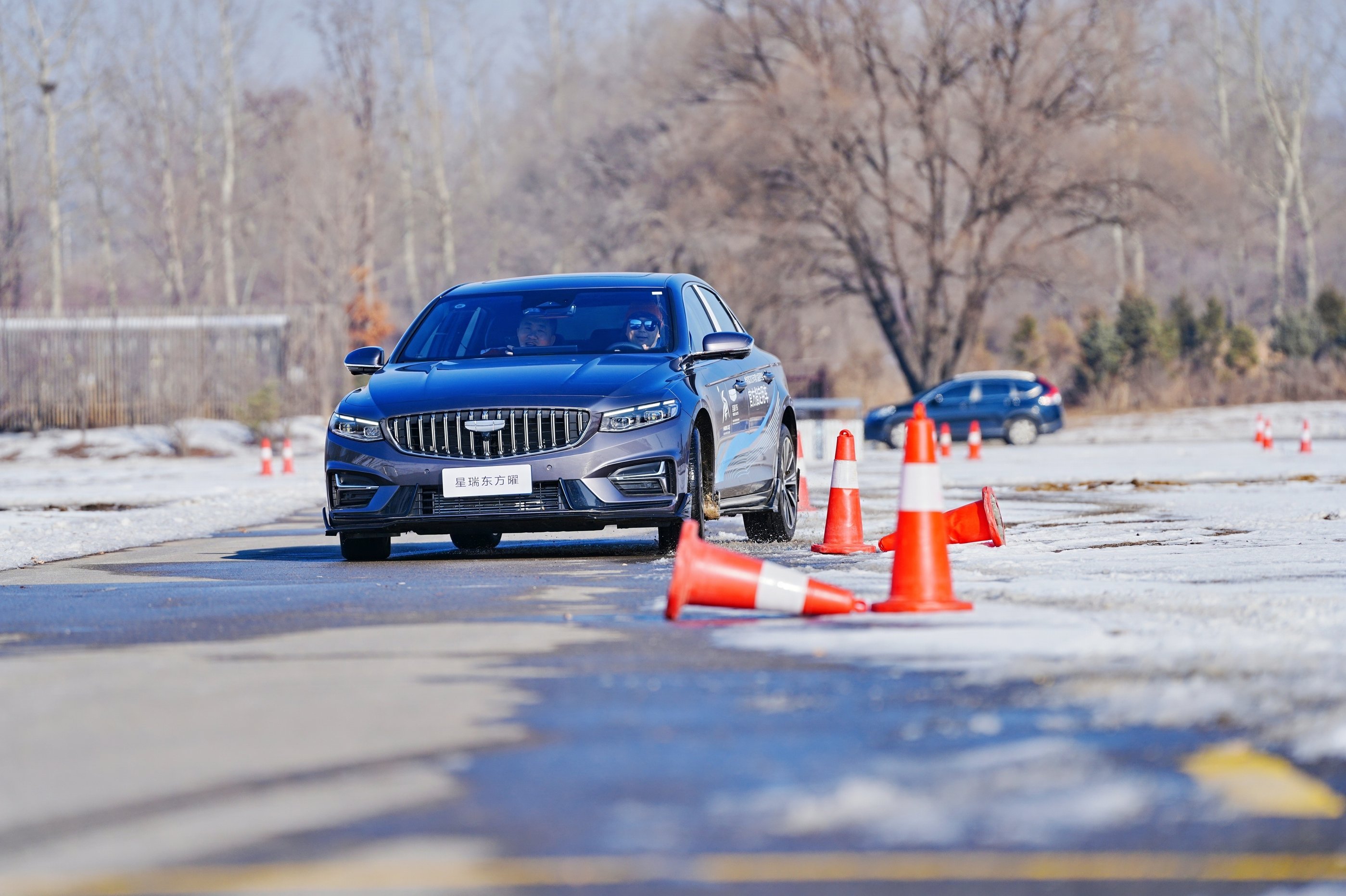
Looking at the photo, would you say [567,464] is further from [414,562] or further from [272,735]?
[272,735]

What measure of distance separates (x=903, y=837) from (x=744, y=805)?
397 millimetres

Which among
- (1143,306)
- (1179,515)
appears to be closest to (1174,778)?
(1179,515)

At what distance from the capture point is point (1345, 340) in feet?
153

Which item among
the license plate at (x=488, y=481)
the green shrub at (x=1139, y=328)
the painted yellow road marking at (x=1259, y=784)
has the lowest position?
the painted yellow road marking at (x=1259, y=784)

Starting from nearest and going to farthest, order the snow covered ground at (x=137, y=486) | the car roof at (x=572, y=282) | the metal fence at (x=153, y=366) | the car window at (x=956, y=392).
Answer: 1. the car roof at (x=572, y=282)
2. the snow covered ground at (x=137, y=486)
3. the metal fence at (x=153, y=366)
4. the car window at (x=956, y=392)

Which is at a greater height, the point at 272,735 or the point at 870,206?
the point at 870,206

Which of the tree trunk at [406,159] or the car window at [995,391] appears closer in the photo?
the car window at [995,391]

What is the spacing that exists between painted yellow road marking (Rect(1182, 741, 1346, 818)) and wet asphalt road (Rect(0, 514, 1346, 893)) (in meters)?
0.06

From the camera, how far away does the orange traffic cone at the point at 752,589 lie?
7168 mm

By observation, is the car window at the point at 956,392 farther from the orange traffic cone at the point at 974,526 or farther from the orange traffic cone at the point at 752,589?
the orange traffic cone at the point at 752,589

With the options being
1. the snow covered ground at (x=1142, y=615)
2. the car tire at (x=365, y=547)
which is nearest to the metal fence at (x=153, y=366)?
the snow covered ground at (x=1142, y=615)

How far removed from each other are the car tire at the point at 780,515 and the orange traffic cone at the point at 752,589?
4.50 metres

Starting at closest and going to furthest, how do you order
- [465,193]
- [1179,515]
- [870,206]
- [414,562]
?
[414,562], [1179,515], [870,206], [465,193]

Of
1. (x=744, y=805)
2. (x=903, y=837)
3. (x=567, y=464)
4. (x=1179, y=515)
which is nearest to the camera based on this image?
(x=903, y=837)
